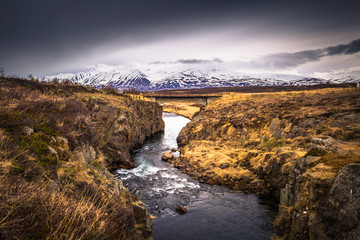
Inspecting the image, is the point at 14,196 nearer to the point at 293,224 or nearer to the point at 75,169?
the point at 75,169

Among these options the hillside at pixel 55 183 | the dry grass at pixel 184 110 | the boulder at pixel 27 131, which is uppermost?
the boulder at pixel 27 131

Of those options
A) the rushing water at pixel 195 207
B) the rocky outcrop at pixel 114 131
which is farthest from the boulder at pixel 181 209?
the rocky outcrop at pixel 114 131

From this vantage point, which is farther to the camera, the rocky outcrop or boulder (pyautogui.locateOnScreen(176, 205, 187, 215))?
the rocky outcrop

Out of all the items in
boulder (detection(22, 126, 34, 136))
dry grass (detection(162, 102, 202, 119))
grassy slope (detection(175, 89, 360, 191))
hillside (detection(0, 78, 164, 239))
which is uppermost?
boulder (detection(22, 126, 34, 136))

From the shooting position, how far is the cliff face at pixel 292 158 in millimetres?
7785

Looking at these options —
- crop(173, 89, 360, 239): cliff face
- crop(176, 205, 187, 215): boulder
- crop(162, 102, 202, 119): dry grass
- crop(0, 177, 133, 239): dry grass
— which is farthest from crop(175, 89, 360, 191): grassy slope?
crop(162, 102, 202, 119): dry grass

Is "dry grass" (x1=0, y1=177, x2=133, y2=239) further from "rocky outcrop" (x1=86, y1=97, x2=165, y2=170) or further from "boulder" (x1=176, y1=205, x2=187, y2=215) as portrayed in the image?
"rocky outcrop" (x1=86, y1=97, x2=165, y2=170)

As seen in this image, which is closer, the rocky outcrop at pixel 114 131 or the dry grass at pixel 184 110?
the rocky outcrop at pixel 114 131

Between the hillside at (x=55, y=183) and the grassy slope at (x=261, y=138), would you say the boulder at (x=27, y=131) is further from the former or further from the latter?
the grassy slope at (x=261, y=138)

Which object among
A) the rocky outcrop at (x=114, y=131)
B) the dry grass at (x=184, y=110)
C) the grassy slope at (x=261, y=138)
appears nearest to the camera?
the grassy slope at (x=261, y=138)

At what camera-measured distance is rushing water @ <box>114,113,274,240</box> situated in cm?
1264

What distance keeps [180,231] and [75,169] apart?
8789 millimetres

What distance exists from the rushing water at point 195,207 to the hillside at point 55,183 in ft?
18.2

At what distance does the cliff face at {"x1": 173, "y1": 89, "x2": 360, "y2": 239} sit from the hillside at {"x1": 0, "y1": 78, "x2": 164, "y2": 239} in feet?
25.0
